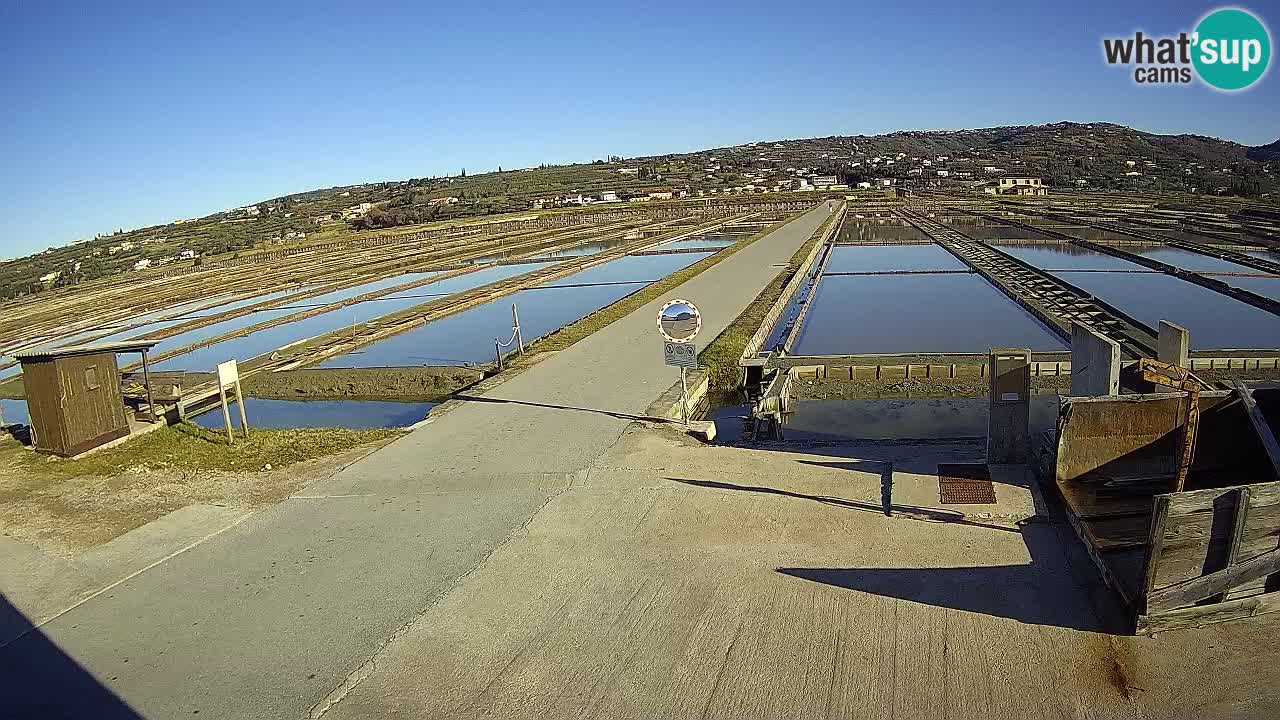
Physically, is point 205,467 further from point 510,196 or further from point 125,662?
point 510,196

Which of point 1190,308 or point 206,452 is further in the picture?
point 1190,308

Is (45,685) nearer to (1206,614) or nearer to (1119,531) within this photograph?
(1206,614)

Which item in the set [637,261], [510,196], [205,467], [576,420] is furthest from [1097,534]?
[510,196]

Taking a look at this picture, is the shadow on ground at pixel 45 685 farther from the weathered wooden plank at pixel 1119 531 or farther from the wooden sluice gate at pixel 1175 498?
the weathered wooden plank at pixel 1119 531

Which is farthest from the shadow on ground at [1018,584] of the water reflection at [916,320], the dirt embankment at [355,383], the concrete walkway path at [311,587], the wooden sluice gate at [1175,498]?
the water reflection at [916,320]

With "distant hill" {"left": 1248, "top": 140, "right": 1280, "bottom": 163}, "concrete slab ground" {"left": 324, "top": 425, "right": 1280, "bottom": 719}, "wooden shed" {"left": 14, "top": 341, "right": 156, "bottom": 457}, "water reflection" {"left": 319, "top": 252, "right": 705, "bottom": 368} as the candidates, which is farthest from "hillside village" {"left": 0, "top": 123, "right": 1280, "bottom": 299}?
"concrete slab ground" {"left": 324, "top": 425, "right": 1280, "bottom": 719}

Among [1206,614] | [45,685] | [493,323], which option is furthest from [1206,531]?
[493,323]
